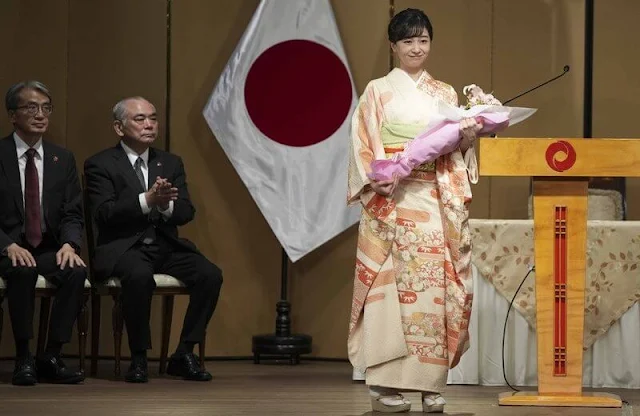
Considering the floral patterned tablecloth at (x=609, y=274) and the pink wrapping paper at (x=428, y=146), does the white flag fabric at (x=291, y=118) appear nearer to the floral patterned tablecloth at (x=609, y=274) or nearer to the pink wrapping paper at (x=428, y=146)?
the floral patterned tablecloth at (x=609, y=274)

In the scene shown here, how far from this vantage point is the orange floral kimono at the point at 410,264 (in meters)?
4.36

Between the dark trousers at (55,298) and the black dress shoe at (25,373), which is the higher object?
the dark trousers at (55,298)

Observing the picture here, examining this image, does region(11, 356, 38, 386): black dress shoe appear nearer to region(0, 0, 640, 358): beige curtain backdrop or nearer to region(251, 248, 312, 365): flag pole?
region(0, 0, 640, 358): beige curtain backdrop

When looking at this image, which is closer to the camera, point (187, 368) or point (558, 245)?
point (558, 245)

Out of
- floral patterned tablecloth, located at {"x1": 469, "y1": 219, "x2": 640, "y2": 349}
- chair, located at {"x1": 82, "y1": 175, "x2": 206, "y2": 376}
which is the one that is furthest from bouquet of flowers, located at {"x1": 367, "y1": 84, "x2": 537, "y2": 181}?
chair, located at {"x1": 82, "y1": 175, "x2": 206, "y2": 376}

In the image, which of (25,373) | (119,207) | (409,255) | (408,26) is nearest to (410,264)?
(409,255)

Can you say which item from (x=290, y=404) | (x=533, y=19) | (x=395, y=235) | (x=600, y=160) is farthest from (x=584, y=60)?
(x=290, y=404)

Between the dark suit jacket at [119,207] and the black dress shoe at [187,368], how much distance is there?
503 mm

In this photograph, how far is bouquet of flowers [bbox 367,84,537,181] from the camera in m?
4.30

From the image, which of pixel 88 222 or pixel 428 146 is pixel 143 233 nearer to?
pixel 88 222

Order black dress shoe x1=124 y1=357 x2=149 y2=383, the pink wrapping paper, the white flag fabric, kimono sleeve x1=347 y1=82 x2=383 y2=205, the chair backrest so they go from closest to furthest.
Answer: the pink wrapping paper
kimono sleeve x1=347 y1=82 x2=383 y2=205
black dress shoe x1=124 y1=357 x2=149 y2=383
the chair backrest
the white flag fabric

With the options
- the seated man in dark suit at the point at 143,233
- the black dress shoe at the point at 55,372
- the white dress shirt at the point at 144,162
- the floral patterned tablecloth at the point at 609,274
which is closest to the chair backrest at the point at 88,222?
the seated man in dark suit at the point at 143,233

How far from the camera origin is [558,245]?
4.54m

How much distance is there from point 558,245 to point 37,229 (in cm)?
232
